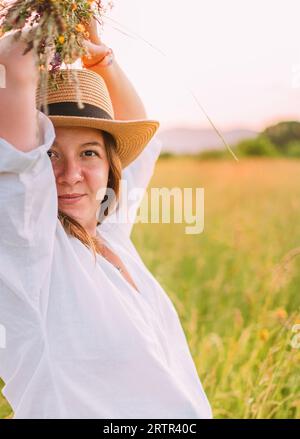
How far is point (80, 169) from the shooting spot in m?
1.74

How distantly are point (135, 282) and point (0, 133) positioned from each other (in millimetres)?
631

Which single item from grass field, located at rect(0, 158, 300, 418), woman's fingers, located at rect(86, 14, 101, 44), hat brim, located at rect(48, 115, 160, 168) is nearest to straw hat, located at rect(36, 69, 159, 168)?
hat brim, located at rect(48, 115, 160, 168)

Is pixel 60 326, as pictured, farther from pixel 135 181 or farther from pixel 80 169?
pixel 135 181

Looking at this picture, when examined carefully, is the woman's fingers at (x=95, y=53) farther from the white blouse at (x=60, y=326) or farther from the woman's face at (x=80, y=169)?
the white blouse at (x=60, y=326)

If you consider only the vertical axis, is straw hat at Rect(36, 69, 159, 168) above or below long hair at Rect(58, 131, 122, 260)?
above

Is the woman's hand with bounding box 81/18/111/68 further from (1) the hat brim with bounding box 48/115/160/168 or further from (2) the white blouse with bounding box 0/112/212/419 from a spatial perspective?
(2) the white blouse with bounding box 0/112/212/419

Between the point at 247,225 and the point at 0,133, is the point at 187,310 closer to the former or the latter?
the point at 247,225

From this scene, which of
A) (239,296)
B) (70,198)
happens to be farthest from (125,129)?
(239,296)

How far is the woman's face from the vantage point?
5.58 ft

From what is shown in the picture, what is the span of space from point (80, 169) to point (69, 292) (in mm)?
336

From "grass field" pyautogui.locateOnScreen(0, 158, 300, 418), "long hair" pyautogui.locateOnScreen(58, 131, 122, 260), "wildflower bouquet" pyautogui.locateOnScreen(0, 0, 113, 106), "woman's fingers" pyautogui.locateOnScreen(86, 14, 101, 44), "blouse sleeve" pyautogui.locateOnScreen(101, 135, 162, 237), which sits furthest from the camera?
"grass field" pyautogui.locateOnScreen(0, 158, 300, 418)

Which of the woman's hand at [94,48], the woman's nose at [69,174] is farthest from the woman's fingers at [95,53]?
the woman's nose at [69,174]

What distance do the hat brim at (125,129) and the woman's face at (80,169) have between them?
3cm

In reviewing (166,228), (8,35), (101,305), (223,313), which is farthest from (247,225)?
(8,35)
